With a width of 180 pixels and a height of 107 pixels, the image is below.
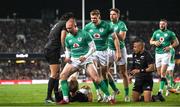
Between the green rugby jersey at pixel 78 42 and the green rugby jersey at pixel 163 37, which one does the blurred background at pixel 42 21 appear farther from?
the green rugby jersey at pixel 78 42

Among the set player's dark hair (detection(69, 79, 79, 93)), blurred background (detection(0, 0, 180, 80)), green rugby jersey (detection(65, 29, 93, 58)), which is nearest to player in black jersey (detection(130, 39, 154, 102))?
player's dark hair (detection(69, 79, 79, 93))

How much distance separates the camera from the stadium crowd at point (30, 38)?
4547cm

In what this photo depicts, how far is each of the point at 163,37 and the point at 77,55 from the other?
536 centimetres

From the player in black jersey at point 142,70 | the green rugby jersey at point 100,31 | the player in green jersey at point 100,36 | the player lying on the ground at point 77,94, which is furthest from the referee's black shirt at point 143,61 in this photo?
the player lying on the ground at point 77,94

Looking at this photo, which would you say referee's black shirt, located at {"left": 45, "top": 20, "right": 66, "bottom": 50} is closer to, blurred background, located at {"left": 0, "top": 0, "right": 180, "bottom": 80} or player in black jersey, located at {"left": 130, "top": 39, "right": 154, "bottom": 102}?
player in black jersey, located at {"left": 130, "top": 39, "right": 154, "bottom": 102}

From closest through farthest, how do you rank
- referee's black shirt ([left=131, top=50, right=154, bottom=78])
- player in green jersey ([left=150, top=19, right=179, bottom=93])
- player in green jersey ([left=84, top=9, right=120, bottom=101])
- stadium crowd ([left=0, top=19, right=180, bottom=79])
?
player in green jersey ([left=84, top=9, right=120, bottom=101]) < referee's black shirt ([left=131, top=50, right=154, bottom=78]) < player in green jersey ([left=150, top=19, right=179, bottom=93]) < stadium crowd ([left=0, top=19, right=180, bottom=79])

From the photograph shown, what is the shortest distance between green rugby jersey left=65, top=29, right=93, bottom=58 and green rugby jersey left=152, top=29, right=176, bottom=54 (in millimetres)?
5167

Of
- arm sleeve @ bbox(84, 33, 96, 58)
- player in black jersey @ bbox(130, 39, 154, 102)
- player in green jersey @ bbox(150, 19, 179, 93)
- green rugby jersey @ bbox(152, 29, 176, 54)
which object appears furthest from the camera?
green rugby jersey @ bbox(152, 29, 176, 54)

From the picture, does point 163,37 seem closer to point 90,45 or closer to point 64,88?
point 90,45

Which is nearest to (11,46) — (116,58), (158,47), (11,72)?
(11,72)

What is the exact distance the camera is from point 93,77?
1230 cm

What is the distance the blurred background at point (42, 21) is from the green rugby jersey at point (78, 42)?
31.6 meters

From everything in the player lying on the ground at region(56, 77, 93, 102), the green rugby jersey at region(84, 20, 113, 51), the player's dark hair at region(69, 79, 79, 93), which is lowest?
the player lying on the ground at region(56, 77, 93, 102)

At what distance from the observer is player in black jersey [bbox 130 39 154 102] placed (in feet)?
44.7
